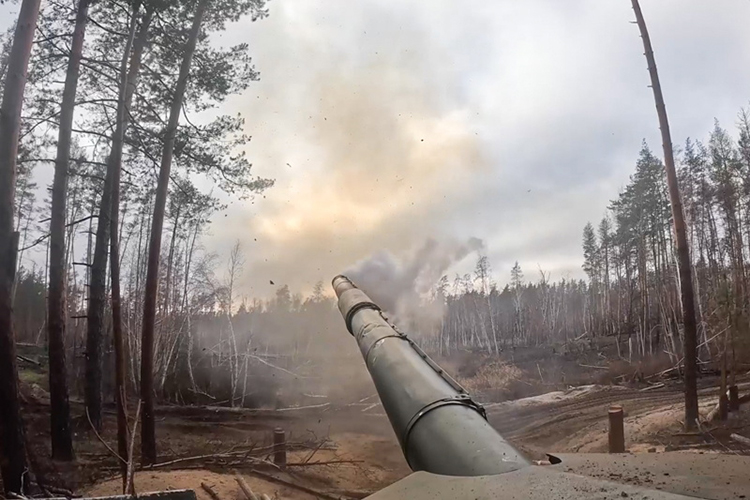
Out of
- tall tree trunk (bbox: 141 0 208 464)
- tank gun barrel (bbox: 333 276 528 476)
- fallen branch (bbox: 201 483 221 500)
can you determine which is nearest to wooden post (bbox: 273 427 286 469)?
fallen branch (bbox: 201 483 221 500)

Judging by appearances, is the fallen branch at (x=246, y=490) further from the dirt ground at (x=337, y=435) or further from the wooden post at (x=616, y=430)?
the wooden post at (x=616, y=430)

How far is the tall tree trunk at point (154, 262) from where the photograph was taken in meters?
9.46

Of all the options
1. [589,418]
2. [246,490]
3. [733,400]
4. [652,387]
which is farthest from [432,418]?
[652,387]

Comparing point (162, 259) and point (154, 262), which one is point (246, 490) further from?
point (162, 259)

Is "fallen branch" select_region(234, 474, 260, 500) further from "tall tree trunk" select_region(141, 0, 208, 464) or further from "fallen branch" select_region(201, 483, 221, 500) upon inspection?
"tall tree trunk" select_region(141, 0, 208, 464)

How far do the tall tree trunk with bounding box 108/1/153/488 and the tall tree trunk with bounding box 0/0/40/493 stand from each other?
120 centimetres

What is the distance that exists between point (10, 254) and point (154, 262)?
4.04 meters

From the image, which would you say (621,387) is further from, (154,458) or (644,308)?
(154,458)

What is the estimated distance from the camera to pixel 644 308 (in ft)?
86.5

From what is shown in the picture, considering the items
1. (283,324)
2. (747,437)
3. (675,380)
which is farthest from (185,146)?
(283,324)

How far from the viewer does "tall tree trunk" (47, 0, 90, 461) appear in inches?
364

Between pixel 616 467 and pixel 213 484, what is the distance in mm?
6620

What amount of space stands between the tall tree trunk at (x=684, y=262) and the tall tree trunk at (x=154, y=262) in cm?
995

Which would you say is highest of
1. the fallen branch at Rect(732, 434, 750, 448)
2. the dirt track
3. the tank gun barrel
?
the tank gun barrel
